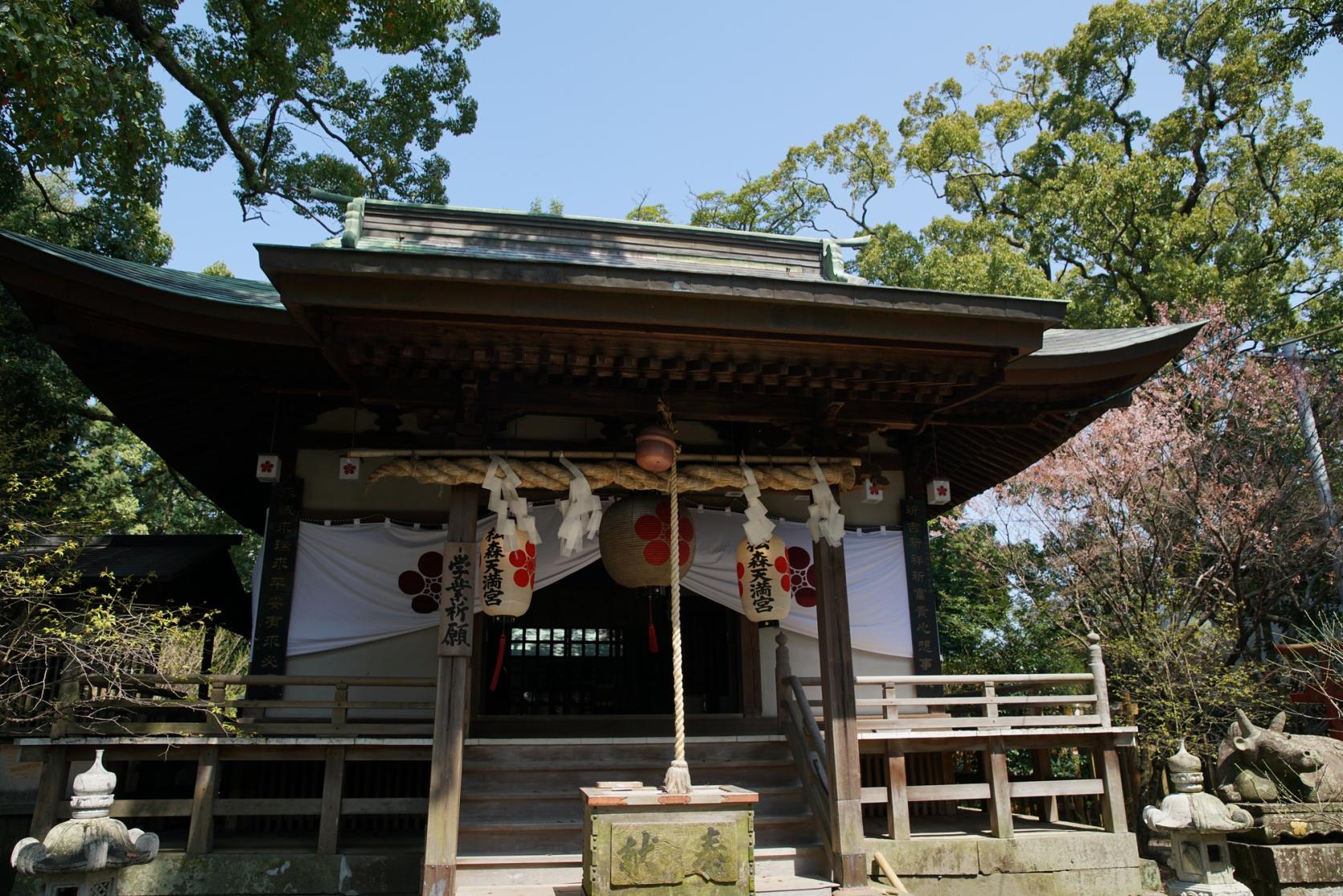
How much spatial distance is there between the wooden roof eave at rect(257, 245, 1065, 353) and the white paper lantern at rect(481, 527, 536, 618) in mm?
2058

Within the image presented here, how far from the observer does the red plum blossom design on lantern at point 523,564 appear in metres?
7.02

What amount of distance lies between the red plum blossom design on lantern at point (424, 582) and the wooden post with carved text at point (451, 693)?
1.79 m

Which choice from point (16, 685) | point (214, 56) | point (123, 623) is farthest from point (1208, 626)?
point (214, 56)

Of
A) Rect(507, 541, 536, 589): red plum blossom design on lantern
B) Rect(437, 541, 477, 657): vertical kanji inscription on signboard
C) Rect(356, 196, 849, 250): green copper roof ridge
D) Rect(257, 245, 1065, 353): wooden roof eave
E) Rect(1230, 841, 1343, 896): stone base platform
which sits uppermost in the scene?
Rect(356, 196, 849, 250): green copper roof ridge

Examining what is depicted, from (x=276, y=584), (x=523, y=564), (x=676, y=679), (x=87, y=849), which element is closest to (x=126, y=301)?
(x=276, y=584)

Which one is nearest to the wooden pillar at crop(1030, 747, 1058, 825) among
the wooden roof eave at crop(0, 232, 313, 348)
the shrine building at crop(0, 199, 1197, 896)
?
the shrine building at crop(0, 199, 1197, 896)

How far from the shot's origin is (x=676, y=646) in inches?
227

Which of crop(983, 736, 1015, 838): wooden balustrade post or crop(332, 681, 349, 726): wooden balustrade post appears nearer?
crop(332, 681, 349, 726): wooden balustrade post

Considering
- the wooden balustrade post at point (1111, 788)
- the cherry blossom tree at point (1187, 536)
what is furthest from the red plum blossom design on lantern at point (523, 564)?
the cherry blossom tree at point (1187, 536)

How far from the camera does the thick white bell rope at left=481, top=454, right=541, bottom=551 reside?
6688 millimetres

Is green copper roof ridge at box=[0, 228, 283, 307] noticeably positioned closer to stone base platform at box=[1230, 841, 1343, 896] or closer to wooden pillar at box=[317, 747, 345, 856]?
wooden pillar at box=[317, 747, 345, 856]

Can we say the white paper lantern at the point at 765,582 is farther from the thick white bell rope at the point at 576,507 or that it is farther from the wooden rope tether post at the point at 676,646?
the thick white bell rope at the point at 576,507

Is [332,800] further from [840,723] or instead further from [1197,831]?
[1197,831]

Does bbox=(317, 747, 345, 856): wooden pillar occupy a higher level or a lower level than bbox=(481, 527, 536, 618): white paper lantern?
lower
